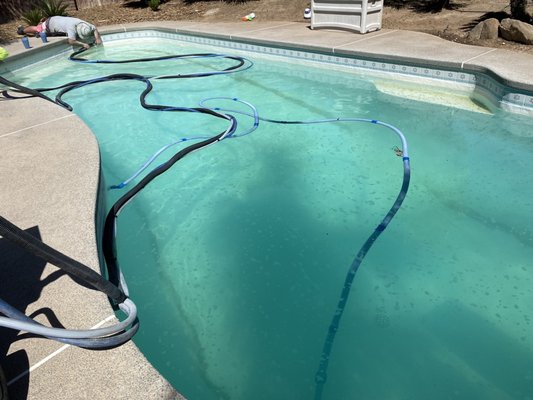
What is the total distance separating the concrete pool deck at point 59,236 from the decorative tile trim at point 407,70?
0.16 meters

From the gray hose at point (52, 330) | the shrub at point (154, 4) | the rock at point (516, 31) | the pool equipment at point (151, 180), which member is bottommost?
the pool equipment at point (151, 180)

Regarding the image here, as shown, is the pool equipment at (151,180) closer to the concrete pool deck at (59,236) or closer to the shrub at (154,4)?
the concrete pool deck at (59,236)

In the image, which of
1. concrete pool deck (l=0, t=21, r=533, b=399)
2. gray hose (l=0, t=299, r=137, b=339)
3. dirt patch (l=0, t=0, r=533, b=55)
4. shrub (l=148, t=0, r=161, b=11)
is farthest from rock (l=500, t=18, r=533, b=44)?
shrub (l=148, t=0, r=161, b=11)

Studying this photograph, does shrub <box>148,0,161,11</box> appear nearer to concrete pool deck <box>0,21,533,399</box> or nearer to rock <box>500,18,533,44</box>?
concrete pool deck <box>0,21,533,399</box>

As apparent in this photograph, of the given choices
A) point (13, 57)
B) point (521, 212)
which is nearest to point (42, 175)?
point (521, 212)

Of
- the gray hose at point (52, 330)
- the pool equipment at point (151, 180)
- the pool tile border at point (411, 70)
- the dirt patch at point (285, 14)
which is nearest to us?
the gray hose at point (52, 330)

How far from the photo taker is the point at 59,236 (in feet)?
7.13

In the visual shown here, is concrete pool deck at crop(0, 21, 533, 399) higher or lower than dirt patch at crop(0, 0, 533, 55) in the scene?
lower

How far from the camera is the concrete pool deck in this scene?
1.41 m

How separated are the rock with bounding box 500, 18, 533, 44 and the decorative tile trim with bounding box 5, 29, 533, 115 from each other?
1334mm

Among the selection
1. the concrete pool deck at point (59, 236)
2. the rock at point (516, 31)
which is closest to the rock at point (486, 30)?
the rock at point (516, 31)

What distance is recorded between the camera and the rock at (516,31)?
5.65 meters

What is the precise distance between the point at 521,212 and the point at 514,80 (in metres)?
2.15

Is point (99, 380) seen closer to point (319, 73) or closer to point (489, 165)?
point (489, 165)
